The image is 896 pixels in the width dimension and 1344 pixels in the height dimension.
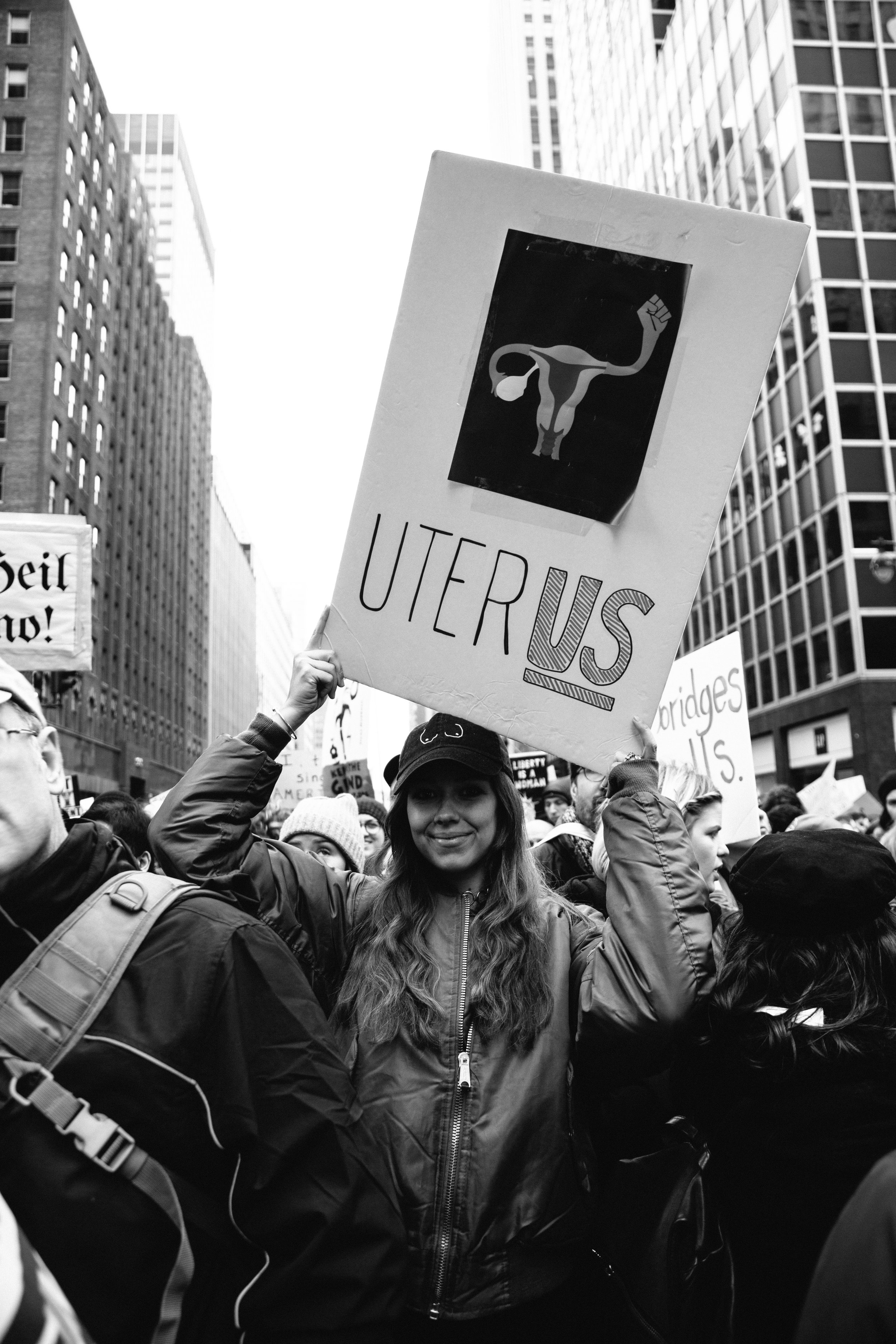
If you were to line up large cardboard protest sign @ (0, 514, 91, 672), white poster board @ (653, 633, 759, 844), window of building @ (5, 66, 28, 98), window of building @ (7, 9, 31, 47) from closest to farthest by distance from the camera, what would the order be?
white poster board @ (653, 633, 759, 844) → large cardboard protest sign @ (0, 514, 91, 672) → window of building @ (5, 66, 28, 98) → window of building @ (7, 9, 31, 47)

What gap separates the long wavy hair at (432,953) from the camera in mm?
2260

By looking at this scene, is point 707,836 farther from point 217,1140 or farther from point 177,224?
point 177,224

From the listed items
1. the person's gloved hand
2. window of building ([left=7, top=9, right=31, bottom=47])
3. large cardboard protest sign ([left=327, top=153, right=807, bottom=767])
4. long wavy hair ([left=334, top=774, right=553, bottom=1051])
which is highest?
window of building ([left=7, top=9, right=31, bottom=47])

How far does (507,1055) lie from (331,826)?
2.35 metres

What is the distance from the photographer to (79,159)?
48906 mm

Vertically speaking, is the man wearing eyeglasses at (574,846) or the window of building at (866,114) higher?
the window of building at (866,114)

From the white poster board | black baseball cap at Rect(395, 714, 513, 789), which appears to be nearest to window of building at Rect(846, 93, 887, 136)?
the white poster board

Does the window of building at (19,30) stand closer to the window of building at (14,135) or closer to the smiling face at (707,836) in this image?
the window of building at (14,135)

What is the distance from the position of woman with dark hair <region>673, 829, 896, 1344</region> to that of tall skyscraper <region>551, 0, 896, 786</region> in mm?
24962

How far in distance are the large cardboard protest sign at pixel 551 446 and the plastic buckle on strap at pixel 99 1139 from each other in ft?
4.17

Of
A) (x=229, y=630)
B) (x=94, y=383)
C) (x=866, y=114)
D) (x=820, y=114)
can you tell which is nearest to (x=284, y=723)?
(x=820, y=114)

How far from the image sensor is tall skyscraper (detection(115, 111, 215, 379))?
93.9 m

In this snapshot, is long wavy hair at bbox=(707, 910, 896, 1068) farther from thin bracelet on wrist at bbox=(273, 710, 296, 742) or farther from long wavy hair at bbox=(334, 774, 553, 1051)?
thin bracelet on wrist at bbox=(273, 710, 296, 742)

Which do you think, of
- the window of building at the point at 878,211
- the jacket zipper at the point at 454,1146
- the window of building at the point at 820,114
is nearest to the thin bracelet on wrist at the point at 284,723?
the jacket zipper at the point at 454,1146
